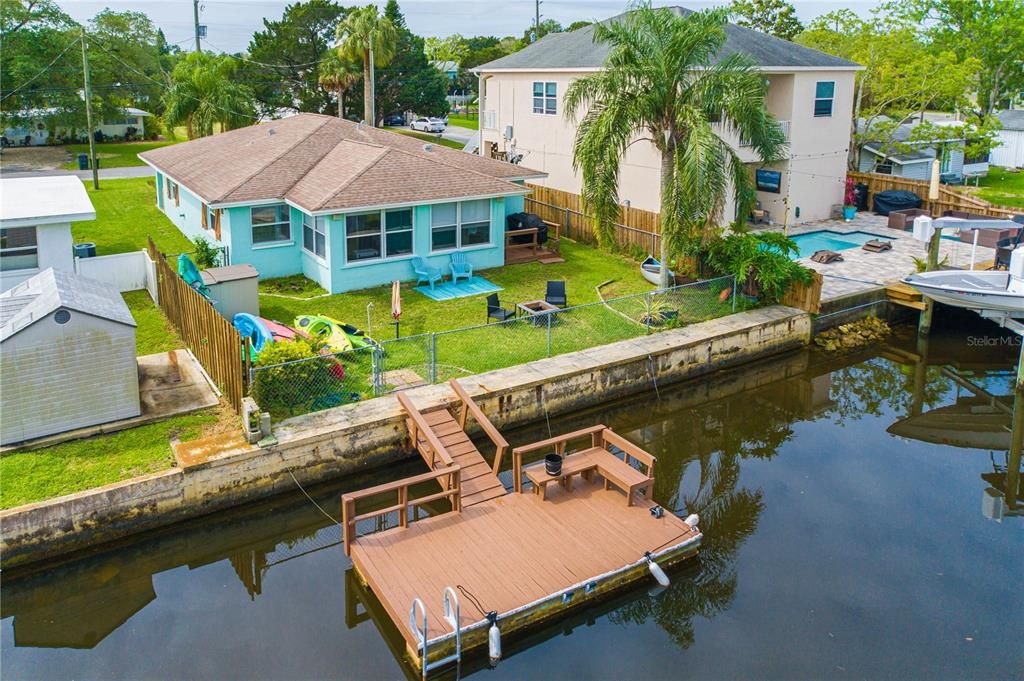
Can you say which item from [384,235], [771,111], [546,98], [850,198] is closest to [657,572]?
[384,235]

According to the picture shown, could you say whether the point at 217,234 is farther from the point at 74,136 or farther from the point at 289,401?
the point at 74,136

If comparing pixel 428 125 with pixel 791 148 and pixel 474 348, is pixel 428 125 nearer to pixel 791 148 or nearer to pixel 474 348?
pixel 791 148

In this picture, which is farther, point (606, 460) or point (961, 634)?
point (606, 460)

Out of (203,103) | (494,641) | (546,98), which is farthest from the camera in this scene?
(203,103)

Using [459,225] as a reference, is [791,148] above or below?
above

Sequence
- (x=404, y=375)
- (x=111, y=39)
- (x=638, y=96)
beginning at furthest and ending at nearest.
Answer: (x=111, y=39) < (x=638, y=96) < (x=404, y=375)

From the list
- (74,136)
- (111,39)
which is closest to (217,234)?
(74,136)
